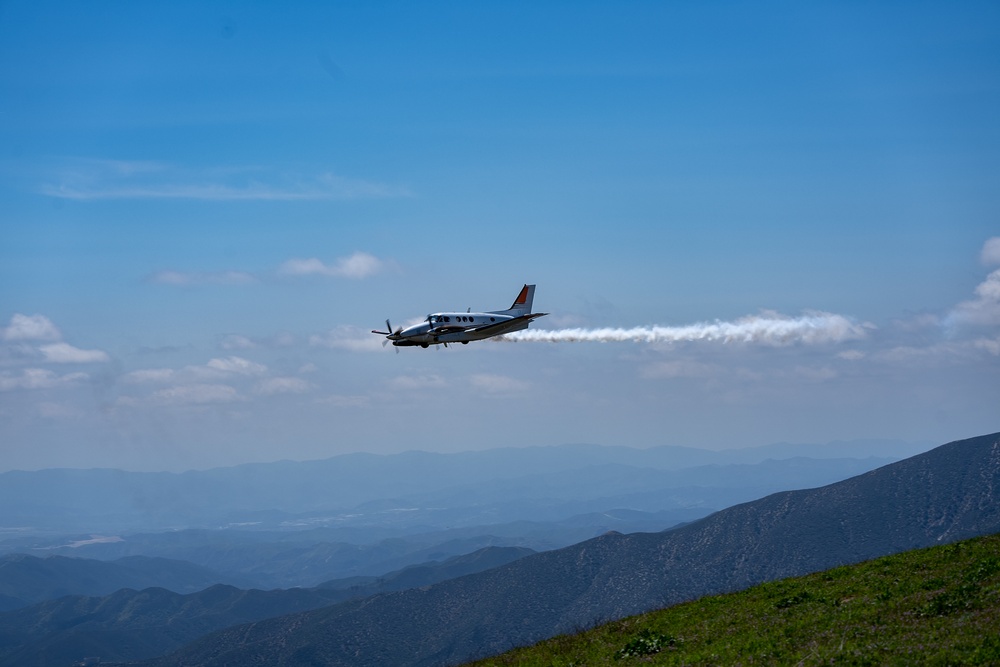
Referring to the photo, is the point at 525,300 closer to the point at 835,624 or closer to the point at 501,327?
the point at 501,327

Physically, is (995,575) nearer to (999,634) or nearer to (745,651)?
(999,634)

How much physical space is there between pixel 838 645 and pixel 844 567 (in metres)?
14.5

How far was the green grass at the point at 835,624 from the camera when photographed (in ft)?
97.7

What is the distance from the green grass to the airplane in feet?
167

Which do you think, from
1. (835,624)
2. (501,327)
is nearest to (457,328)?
(501,327)

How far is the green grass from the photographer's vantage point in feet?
97.7

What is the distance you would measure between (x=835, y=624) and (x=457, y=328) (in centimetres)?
6336

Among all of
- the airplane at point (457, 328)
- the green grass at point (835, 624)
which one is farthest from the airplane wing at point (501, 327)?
the green grass at point (835, 624)

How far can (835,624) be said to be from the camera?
33.8 meters

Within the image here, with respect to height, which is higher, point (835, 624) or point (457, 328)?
point (457, 328)

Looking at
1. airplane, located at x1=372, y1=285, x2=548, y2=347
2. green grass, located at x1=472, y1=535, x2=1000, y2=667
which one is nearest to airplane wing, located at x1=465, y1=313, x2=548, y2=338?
airplane, located at x1=372, y1=285, x2=548, y2=347

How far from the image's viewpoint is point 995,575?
3509cm

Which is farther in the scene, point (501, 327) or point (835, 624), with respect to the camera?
point (501, 327)

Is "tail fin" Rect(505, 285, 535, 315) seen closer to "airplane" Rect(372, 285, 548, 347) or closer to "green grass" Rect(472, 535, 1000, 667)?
"airplane" Rect(372, 285, 548, 347)
